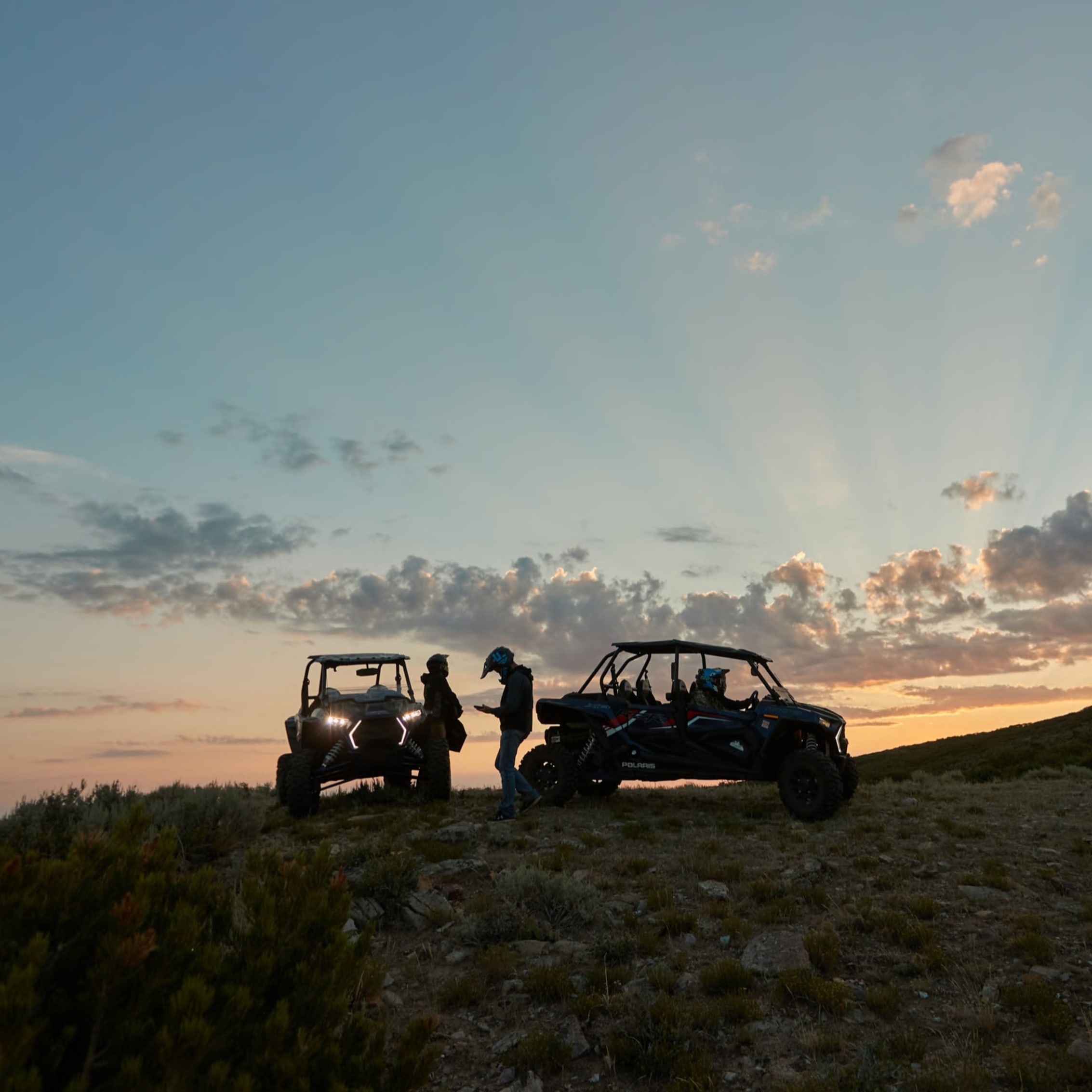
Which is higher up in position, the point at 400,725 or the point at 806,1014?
the point at 400,725

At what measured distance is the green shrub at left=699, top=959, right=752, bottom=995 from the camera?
5.89 meters

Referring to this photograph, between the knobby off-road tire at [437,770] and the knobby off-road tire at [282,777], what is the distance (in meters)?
2.11

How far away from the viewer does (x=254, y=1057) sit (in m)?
3.25

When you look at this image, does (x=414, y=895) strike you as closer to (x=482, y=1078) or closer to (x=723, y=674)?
(x=482, y=1078)

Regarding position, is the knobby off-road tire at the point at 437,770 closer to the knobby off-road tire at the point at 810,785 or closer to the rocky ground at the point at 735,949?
the rocky ground at the point at 735,949

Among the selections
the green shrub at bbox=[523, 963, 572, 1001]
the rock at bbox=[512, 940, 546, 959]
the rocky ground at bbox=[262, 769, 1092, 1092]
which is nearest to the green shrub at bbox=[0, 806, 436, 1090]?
the rocky ground at bbox=[262, 769, 1092, 1092]

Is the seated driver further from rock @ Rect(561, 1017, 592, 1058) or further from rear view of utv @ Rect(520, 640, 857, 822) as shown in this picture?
A: rock @ Rect(561, 1017, 592, 1058)

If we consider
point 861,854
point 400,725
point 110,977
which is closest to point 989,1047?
point 861,854

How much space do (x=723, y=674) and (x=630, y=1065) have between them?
27.1 feet

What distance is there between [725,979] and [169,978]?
412 centimetres

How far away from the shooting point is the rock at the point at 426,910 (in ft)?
23.8

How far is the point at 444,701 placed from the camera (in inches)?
564

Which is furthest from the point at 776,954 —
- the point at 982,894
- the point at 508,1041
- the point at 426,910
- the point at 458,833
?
the point at 458,833

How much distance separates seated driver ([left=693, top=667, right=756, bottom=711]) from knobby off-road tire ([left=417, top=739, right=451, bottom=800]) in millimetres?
4081
